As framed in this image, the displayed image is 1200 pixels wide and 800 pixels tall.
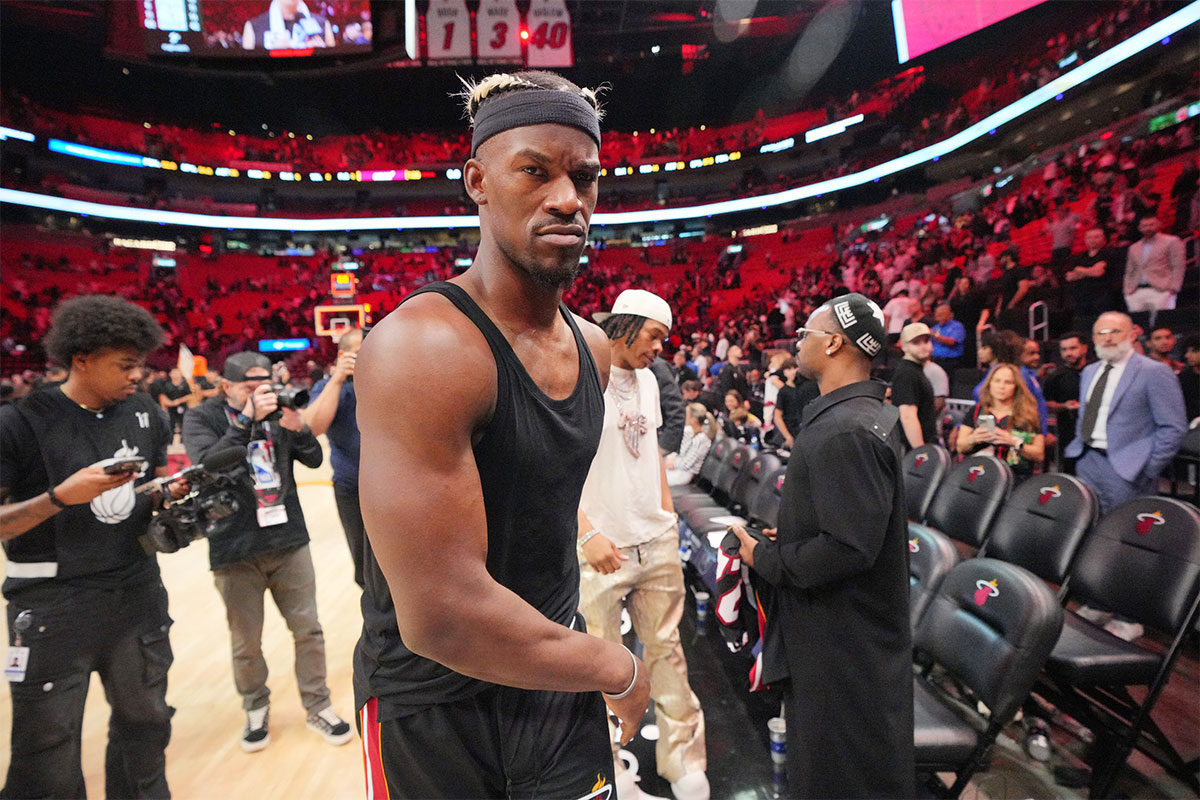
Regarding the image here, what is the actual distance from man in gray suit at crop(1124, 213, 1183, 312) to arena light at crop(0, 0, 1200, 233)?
438cm

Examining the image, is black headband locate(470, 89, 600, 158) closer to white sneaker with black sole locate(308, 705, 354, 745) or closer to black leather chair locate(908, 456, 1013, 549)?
white sneaker with black sole locate(308, 705, 354, 745)

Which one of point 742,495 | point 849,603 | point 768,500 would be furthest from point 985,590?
point 742,495

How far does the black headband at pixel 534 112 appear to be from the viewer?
1022mm

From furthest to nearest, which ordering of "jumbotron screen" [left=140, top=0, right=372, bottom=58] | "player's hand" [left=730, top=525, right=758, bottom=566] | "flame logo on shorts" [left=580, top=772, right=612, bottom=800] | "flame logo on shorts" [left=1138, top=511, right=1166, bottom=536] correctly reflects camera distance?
"jumbotron screen" [left=140, top=0, right=372, bottom=58]
"flame logo on shorts" [left=1138, top=511, right=1166, bottom=536]
"player's hand" [left=730, top=525, right=758, bottom=566]
"flame logo on shorts" [left=580, top=772, right=612, bottom=800]

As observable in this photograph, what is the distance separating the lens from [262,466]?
2822mm

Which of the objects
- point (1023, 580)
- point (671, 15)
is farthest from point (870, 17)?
point (1023, 580)

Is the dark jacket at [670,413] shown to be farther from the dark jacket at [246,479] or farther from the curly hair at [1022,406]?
the curly hair at [1022,406]

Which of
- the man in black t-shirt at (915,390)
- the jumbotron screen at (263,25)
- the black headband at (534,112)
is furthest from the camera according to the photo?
the jumbotron screen at (263,25)

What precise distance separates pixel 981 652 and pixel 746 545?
0.89 m

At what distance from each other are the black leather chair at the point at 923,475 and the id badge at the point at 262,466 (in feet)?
12.2

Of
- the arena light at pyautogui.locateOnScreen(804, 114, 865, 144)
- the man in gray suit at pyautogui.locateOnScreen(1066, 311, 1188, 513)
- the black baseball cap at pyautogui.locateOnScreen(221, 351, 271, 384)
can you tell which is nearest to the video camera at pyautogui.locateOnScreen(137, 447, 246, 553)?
the black baseball cap at pyautogui.locateOnScreen(221, 351, 271, 384)

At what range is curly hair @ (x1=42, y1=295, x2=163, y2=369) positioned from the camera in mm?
2023

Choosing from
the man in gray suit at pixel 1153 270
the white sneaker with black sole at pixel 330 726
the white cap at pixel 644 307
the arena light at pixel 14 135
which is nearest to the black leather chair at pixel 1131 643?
the white cap at pixel 644 307

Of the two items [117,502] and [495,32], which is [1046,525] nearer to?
[117,502]
